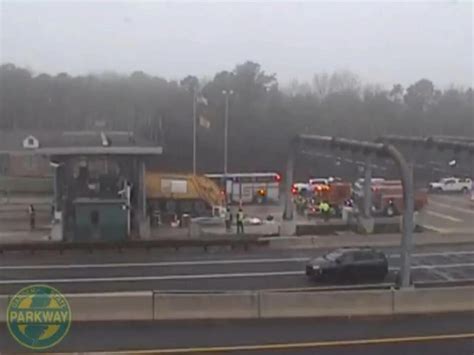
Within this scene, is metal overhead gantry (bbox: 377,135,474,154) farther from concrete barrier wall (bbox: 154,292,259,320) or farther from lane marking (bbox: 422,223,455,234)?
concrete barrier wall (bbox: 154,292,259,320)

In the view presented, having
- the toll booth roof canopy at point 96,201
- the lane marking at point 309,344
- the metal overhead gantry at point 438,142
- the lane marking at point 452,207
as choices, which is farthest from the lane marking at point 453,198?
the lane marking at point 309,344

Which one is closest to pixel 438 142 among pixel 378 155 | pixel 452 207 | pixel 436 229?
pixel 378 155

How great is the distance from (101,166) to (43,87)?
4888mm

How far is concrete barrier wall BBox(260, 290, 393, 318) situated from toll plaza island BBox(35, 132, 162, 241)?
9.24 meters

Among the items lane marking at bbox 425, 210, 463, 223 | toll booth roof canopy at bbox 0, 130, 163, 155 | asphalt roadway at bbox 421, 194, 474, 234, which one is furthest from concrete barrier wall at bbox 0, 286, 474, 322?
lane marking at bbox 425, 210, 463, 223

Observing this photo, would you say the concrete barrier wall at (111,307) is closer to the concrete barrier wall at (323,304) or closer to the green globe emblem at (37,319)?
the concrete barrier wall at (323,304)

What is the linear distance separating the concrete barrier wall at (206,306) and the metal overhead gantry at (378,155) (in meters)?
2.82

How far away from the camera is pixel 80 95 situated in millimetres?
25359

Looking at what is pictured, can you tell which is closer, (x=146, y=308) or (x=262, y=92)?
(x=146, y=308)

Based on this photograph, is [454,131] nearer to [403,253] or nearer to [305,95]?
[305,95]

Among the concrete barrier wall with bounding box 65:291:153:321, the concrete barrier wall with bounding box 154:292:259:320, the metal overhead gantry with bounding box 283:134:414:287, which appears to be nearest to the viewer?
the concrete barrier wall with bounding box 65:291:153:321

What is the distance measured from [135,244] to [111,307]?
783 cm

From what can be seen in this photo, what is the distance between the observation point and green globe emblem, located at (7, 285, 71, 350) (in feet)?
16.9

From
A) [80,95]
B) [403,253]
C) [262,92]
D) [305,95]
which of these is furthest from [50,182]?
[403,253]
